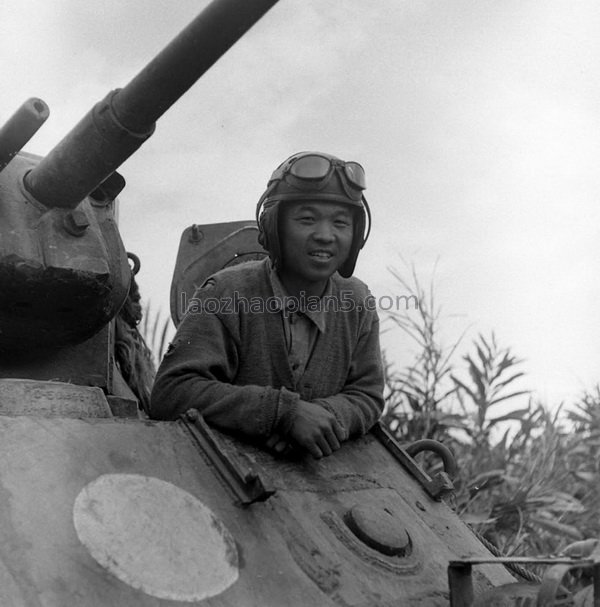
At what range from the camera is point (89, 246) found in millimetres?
3514

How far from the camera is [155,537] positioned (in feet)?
7.61

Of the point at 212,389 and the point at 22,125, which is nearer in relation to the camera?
the point at 212,389

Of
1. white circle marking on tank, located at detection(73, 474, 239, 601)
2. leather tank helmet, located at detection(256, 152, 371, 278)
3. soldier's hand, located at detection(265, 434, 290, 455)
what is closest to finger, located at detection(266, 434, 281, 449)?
soldier's hand, located at detection(265, 434, 290, 455)

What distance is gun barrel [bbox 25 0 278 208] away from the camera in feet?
9.53

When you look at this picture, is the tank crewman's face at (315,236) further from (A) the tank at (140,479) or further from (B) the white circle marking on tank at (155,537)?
(B) the white circle marking on tank at (155,537)

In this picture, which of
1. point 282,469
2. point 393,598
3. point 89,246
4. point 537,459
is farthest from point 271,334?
point 537,459

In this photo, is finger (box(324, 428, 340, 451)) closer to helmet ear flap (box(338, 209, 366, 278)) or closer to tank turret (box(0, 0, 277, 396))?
helmet ear flap (box(338, 209, 366, 278))

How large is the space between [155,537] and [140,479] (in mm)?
206

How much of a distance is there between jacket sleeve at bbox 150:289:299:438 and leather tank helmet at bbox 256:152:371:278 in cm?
33

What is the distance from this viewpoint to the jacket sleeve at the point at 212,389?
116 inches

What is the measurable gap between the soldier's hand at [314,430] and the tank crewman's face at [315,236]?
47 centimetres

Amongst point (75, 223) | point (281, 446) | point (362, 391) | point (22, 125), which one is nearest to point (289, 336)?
point (362, 391)

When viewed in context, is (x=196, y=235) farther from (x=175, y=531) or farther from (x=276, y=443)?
(x=175, y=531)

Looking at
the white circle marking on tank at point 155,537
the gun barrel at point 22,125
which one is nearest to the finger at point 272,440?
the white circle marking on tank at point 155,537
